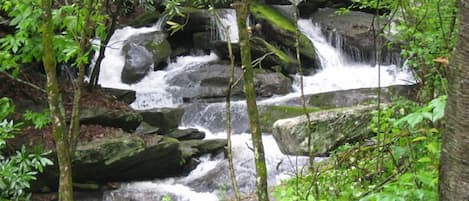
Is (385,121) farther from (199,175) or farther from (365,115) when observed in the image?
(199,175)

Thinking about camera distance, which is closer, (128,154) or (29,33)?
(29,33)

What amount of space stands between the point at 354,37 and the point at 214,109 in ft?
21.6

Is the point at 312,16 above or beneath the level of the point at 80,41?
beneath

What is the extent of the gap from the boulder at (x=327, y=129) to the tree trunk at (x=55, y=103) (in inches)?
162

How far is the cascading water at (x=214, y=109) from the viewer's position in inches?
301

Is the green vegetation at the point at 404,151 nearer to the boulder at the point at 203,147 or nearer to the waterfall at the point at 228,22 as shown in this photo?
the boulder at the point at 203,147

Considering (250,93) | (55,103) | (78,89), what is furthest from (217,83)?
(250,93)

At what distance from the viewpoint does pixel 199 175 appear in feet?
27.1

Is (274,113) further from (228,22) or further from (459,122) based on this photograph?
(459,122)

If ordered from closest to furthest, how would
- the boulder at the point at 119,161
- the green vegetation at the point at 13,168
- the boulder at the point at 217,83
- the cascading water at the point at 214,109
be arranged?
the green vegetation at the point at 13,168 → the boulder at the point at 119,161 → the cascading water at the point at 214,109 → the boulder at the point at 217,83

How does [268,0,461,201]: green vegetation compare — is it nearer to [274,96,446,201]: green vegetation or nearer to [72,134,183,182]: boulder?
[274,96,446,201]: green vegetation

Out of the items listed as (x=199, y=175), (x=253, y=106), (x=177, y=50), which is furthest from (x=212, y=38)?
(x=253, y=106)

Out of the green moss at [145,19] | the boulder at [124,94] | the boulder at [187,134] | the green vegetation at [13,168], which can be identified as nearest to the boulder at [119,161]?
the boulder at [187,134]

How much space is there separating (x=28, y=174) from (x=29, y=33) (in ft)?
3.56
